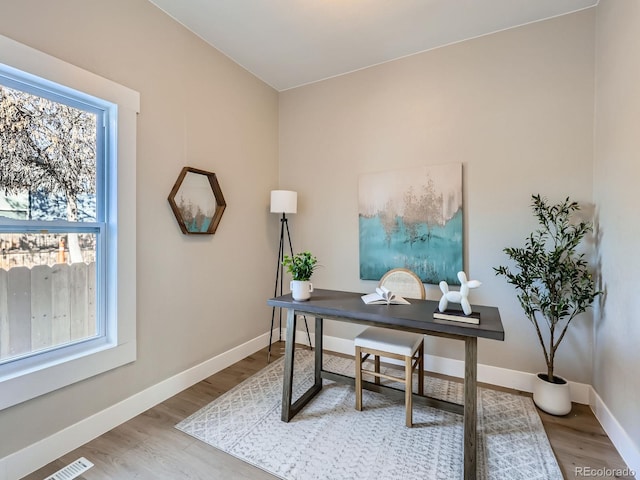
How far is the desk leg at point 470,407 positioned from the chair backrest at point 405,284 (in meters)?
0.78

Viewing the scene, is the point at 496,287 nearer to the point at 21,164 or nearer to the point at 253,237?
the point at 253,237

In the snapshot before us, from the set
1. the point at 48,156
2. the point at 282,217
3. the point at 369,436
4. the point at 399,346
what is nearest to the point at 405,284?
the point at 399,346

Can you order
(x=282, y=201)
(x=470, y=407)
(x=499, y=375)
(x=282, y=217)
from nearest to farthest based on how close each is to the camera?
(x=470, y=407), (x=499, y=375), (x=282, y=201), (x=282, y=217)

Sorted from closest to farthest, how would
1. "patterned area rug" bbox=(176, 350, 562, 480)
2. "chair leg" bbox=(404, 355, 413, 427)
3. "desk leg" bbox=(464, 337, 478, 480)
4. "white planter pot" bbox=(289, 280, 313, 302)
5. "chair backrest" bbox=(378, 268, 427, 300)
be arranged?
"desk leg" bbox=(464, 337, 478, 480) < "patterned area rug" bbox=(176, 350, 562, 480) < "chair leg" bbox=(404, 355, 413, 427) < "white planter pot" bbox=(289, 280, 313, 302) < "chair backrest" bbox=(378, 268, 427, 300)

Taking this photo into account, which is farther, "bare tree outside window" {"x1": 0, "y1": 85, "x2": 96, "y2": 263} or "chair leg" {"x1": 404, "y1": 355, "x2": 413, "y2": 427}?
"chair leg" {"x1": 404, "y1": 355, "x2": 413, "y2": 427}

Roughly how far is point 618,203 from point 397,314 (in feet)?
5.03

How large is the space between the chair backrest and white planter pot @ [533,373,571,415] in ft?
3.31

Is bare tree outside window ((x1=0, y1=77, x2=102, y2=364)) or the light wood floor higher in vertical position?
bare tree outside window ((x1=0, y1=77, x2=102, y2=364))

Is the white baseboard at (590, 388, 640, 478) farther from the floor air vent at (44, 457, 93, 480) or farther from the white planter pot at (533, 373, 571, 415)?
the floor air vent at (44, 457, 93, 480)

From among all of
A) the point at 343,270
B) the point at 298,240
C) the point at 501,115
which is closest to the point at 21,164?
the point at 298,240

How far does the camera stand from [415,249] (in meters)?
2.80

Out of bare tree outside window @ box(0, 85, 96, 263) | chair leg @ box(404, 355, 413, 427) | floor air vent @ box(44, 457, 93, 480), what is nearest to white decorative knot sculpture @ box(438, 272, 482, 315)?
chair leg @ box(404, 355, 413, 427)

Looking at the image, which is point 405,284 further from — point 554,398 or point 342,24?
point 342,24

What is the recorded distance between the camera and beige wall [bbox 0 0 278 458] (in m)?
1.73
